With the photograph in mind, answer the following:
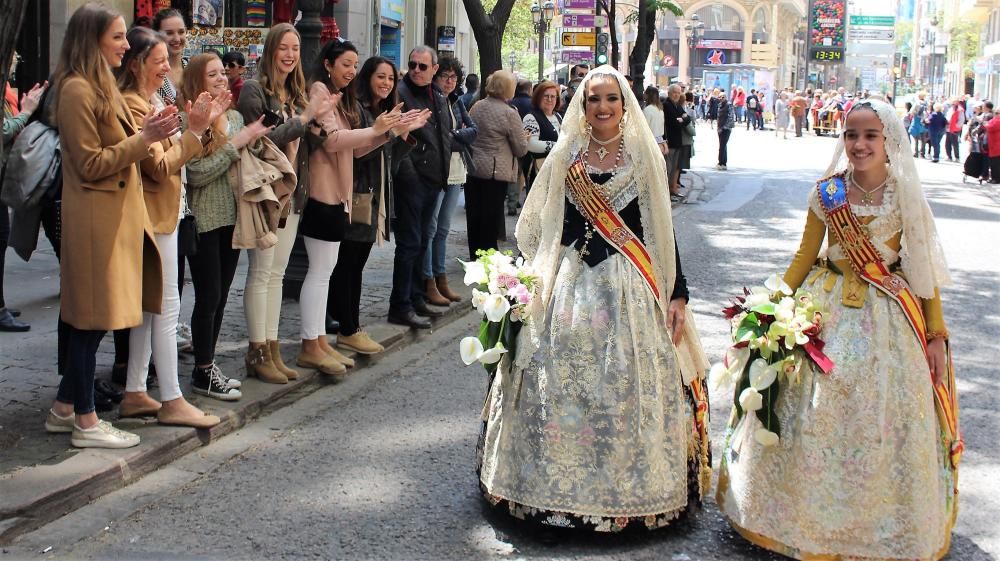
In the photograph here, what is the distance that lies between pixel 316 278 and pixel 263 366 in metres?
0.61

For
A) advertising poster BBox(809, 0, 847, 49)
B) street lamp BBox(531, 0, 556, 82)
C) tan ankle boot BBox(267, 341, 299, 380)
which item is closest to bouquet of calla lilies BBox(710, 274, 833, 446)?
tan ankle boot BBox(267, 341, 299, 380)

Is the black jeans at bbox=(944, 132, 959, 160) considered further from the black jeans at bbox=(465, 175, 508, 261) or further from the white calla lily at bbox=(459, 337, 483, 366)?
the white calla lily at bbox=(459, 337, 483, 366)

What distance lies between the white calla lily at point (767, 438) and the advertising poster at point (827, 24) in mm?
84881

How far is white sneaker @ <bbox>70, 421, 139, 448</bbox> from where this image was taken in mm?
5176

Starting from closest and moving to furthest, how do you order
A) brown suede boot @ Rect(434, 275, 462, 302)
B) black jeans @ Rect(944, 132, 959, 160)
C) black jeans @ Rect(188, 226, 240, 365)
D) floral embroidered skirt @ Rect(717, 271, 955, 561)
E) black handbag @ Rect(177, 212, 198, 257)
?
floral embroidered skirt @ Rect(717, 271, 955, 561)
black handbag @ Rect(177, 212, 198, 257)
black jeans @ Rect(188, 226, 240, 365)
brown suede boot @ Rect(434, 275, 462, 302)
black jeans @ Rect(944, 132, 959, 160)

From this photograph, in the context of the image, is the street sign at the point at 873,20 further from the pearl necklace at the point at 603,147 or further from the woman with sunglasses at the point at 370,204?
the pearl necklace at the point at 603,147

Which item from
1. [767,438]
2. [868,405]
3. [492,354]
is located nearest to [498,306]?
[492,354]

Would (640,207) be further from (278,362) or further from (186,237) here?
(278,362)

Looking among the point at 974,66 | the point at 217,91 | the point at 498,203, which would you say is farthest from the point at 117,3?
the point at 974,66

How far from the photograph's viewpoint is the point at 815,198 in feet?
15.0

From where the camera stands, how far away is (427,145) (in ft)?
27.7

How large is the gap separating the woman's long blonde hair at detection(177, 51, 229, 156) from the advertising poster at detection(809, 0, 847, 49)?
8368 centimetres

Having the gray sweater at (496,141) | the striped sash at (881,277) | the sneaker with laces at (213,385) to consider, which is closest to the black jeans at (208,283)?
the sneaker with laces at (213,385)

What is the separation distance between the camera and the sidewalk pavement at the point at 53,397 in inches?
185
